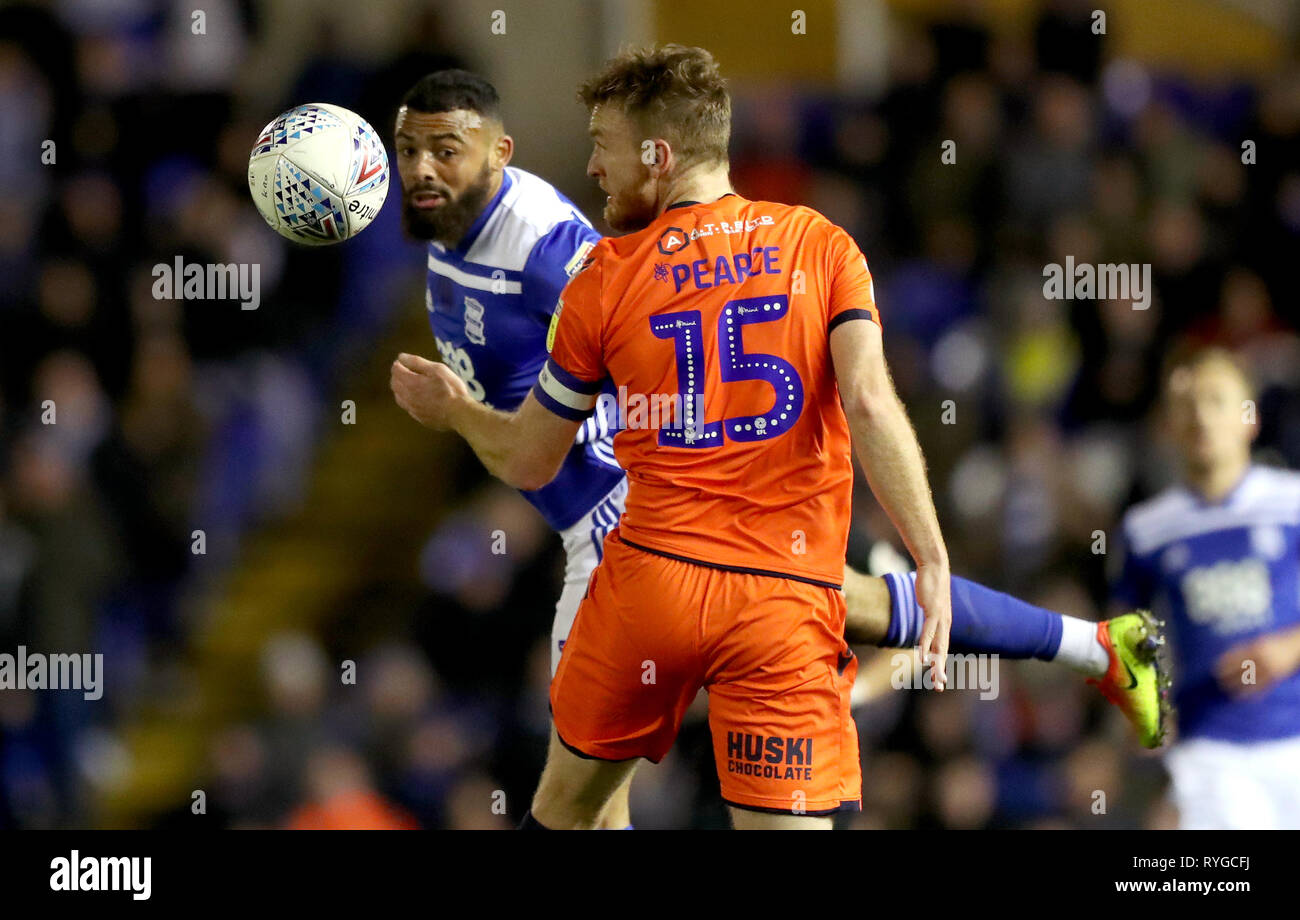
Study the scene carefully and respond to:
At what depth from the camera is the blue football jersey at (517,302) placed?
200 inches

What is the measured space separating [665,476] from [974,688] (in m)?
4.29

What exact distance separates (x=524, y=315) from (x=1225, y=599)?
289 cm

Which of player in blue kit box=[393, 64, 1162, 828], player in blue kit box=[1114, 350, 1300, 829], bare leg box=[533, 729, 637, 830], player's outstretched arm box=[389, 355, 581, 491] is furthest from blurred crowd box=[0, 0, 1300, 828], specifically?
player's outstretched arm box=[389, 355, 581, 491]

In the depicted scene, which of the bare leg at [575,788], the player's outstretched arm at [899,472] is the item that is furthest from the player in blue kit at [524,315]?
→ the player's outstretched arm at [899,472]

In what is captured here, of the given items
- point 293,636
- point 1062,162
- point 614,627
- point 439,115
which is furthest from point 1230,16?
point 614,627

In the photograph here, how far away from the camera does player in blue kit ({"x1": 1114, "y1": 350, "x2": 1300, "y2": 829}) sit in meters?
6.14

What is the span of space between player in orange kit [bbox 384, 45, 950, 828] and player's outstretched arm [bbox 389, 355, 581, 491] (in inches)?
2.1

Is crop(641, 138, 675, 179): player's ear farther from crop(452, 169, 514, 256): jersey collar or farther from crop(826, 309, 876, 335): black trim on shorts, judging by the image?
crop(452, 169, 514, 256): jersey collar

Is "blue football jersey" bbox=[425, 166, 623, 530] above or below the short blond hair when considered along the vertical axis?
below

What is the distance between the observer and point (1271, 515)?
625cm

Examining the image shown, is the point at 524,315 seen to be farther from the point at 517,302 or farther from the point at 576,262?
the point at 576,262

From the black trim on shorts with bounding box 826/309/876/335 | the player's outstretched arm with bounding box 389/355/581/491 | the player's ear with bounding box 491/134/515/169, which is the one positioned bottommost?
the player's outstretched arm with bounding box 389/355/581/491

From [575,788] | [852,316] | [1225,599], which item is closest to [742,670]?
[575,788]

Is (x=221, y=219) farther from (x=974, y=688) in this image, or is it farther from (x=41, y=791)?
(x=974, y=688)
